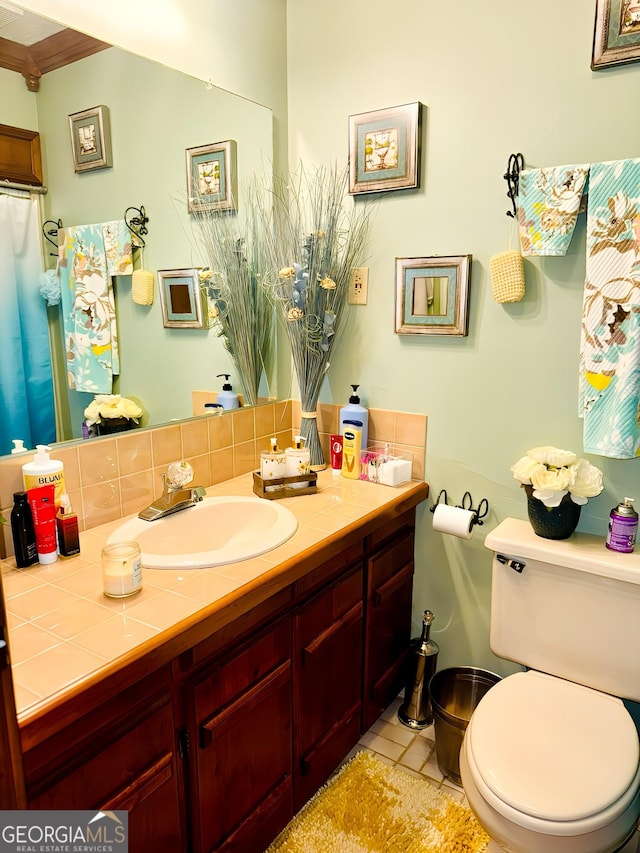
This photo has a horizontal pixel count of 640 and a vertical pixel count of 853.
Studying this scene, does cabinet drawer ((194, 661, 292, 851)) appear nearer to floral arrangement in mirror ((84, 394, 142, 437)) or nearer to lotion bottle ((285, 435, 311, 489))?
lotion bottle ((285, 435, 311, 489))

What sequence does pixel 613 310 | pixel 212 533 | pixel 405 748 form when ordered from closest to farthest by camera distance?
pixel 613 310 < pixel 212 533 < pixel 405 748

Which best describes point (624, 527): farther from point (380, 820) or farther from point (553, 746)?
point (380, 820)

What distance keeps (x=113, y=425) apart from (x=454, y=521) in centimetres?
109

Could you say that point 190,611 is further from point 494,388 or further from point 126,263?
point 494,388

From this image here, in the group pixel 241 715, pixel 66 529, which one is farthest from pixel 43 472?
pixel 241 715

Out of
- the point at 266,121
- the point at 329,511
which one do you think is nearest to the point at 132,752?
the point at 329,511

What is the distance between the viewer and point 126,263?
1628 millimetres

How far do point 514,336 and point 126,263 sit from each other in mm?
1187

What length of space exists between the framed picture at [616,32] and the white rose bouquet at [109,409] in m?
1.59

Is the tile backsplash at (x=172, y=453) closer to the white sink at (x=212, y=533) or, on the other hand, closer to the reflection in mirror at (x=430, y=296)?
the white sink at (x=212, y=533)

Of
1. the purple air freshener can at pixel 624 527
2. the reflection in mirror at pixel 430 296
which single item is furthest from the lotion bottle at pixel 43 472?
the purple air freshener can at pixel 624 527

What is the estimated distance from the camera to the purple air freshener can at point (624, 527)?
1.54 meters

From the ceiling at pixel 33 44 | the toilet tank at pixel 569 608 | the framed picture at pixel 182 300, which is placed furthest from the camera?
the framed picture at pixel 182 300

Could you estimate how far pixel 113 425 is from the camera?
1.60m
